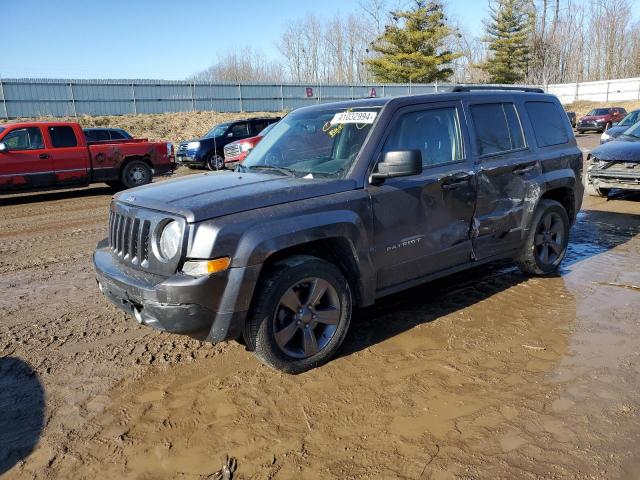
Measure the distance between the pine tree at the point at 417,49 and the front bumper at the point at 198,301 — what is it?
1993 inches

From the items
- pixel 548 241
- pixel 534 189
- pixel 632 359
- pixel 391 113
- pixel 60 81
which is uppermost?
pixel 60 81

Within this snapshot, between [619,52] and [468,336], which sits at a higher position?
[619,52]

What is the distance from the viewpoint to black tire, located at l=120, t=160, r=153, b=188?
44.4ft

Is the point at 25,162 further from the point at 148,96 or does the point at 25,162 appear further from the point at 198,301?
the point at 148,96

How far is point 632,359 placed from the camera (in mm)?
3650

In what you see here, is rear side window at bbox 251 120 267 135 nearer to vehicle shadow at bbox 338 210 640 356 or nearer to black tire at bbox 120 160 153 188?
black tire at bbox 120 160 153 188

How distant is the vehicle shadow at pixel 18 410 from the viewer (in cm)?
287

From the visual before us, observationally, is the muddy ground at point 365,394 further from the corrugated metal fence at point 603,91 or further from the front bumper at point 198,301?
the corrugated metal fence at point 603,91

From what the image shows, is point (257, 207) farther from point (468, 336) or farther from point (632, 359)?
point (632, 359)

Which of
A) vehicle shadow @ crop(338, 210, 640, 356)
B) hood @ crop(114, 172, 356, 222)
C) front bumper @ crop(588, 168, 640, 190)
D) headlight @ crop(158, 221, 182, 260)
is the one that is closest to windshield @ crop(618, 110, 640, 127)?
front bumper @ crop(588, 168, 640, 190)

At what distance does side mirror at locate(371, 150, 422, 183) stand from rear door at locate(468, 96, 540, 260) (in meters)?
1.09

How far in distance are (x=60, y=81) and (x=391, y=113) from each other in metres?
28.8

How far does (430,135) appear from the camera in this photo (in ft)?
14.1

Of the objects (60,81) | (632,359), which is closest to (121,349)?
(632,359)
